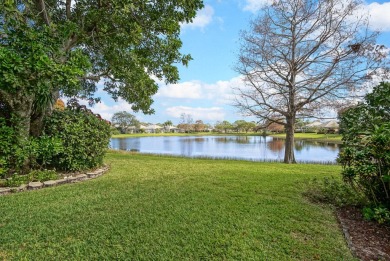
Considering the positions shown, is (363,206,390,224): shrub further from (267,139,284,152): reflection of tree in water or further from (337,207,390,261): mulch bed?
(267,139,284,152): reflection of tree in water

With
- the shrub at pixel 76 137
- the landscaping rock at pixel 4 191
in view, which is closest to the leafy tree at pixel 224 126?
the shrub at pixel 76 137

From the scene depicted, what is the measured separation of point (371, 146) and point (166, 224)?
2.54 m

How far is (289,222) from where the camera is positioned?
2641 mm

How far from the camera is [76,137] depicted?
4.59m

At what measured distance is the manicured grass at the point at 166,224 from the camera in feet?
6.55

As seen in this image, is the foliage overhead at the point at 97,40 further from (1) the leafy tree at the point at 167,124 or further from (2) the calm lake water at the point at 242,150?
(1) the leafy tree at the point at 167,124

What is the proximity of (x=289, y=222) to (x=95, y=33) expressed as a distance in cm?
541

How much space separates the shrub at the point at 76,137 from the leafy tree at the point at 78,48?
0.35 m

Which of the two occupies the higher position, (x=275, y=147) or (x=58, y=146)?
(x=58, y=146)

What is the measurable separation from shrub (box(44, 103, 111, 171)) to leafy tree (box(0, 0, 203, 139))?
1.15ft

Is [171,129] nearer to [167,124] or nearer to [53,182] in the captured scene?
[167,124]

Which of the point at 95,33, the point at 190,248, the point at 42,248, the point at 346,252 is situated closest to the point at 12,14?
the point at 95,33

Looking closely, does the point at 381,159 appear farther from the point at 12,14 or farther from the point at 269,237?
the point at 12,14

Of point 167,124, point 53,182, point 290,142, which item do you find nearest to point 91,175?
point 53,182
